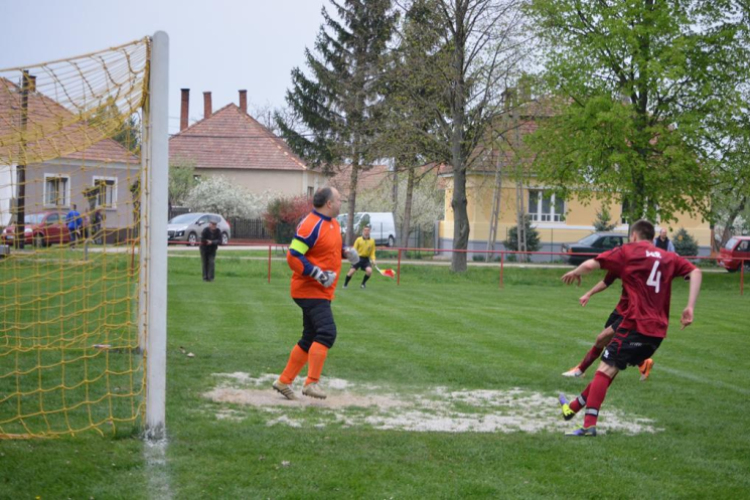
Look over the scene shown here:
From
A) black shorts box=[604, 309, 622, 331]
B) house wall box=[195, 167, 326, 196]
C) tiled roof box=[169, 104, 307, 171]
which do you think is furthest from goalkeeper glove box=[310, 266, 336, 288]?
house wall box=[195, 167, 326, 196]

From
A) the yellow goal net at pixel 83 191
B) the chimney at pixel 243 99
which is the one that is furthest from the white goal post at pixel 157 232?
the chimney at pixel 243 99

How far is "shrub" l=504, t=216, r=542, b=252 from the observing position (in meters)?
44.7

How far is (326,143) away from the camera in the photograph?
141 feet

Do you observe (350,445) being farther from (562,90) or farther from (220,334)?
(562,90)

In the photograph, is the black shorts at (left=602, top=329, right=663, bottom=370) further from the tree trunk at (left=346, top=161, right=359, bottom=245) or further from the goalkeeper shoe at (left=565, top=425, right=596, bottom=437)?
the tree trunk at (left=346, top=161, right=359, bottom=245)

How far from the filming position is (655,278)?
700cm

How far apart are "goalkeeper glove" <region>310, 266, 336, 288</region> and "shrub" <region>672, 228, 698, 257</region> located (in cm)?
4332

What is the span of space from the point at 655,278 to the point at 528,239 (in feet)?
125

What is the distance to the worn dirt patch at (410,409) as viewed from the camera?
7.26 metres

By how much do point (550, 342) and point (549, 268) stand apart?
785 inches

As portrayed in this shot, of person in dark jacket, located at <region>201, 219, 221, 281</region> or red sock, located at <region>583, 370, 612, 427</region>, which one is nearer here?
red sock, located at <region>583, 370, 612, 427</region>

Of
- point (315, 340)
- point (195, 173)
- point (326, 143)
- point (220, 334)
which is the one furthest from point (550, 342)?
point (195, 173)

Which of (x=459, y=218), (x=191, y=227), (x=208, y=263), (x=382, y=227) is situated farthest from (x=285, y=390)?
(x=382, y=227)

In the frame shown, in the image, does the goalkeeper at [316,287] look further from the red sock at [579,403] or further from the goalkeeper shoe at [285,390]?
the red sock at [579,403]
